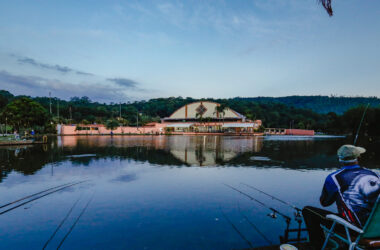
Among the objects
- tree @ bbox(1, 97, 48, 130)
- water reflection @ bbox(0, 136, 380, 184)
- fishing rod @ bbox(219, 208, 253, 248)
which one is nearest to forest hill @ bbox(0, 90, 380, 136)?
tree @ bbox(1, 97, 48, 130)

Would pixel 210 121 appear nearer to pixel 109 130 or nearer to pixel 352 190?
pixel 109 130

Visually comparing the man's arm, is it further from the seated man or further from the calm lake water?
the calm lake water

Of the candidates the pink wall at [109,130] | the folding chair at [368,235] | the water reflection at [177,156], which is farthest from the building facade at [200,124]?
the folding chair at [368,235]

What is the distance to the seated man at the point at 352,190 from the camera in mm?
2617

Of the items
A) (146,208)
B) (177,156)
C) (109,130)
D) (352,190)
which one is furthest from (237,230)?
(109,130)

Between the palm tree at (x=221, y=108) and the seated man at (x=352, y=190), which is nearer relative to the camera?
the seated man at (x=352, y=190)

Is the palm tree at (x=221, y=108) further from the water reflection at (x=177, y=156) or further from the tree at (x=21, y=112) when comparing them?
the water reflection at (x=177, y=156)

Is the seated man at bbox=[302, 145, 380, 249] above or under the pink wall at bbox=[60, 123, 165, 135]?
above

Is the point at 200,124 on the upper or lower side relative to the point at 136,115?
lower

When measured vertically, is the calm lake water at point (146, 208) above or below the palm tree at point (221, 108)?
below

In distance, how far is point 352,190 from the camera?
2.67 m

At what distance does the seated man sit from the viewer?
262 cm

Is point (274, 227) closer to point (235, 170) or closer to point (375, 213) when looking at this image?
point (375, 213)

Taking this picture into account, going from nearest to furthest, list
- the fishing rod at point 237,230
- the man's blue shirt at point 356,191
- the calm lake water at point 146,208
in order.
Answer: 1. the man's blue shirt at point 356,191
2. the fishing rod at point 237,230
3. the calm lake water at point 146,208
